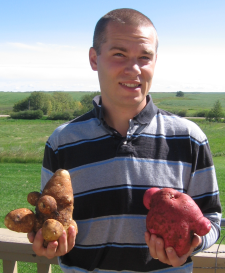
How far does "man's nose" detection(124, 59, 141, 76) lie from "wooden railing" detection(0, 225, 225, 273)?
63.6 inches

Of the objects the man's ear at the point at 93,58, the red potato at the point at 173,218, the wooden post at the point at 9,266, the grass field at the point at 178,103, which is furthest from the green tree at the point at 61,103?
the red potato at the point at 173,218

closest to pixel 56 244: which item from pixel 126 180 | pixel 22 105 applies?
pixel 126 180

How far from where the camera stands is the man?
2.00m

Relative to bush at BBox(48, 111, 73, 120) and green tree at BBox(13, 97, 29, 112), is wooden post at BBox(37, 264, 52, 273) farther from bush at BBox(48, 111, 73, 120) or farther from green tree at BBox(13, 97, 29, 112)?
green tree at BBox(13, 97, 29, 112)

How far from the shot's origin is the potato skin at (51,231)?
1.75 meters

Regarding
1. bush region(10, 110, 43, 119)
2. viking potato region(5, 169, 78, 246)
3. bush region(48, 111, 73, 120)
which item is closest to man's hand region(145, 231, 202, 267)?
viking potato region(5, 169, 78, 246)

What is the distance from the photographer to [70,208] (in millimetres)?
1951

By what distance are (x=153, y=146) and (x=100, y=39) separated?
90 cm

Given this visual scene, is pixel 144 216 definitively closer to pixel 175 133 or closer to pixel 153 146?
pixel 153 146

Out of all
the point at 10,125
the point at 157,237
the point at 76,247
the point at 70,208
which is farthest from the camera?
the point at 10,125

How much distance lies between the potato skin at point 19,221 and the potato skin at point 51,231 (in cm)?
21

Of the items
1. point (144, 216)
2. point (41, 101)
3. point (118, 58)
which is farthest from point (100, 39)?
point (41, 101)

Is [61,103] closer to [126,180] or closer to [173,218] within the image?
[126,180]

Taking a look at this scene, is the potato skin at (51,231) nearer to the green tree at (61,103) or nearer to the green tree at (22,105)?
the green tree at (61,103)
